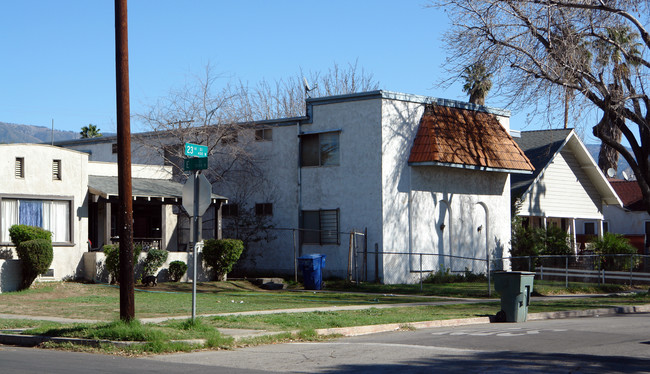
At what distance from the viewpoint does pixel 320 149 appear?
31703mm

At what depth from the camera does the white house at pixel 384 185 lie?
2995 centimetres

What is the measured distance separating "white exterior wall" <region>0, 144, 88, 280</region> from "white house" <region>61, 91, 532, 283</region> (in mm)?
7601

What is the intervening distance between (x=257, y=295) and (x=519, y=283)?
9.57 meters

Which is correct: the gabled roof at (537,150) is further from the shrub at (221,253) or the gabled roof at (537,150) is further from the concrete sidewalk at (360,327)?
the shrub at (221,253)

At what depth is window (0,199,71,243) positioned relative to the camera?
2559 cm

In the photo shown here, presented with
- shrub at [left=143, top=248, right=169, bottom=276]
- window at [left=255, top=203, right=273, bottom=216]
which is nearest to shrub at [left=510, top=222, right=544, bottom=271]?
window at [left=255, top=203, right=273, bottom=216]

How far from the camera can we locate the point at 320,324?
16.2 meters

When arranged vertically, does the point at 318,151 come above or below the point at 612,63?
below

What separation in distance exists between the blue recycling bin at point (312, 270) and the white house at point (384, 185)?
1869 mm

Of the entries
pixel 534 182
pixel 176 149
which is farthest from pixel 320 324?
pixel 534 182

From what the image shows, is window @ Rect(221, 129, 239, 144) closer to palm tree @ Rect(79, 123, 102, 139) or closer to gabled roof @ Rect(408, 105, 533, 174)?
gabled roof @ Rect(408, 105, 533, 174)

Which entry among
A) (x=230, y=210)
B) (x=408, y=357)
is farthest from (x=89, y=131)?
(x=408, y=357)

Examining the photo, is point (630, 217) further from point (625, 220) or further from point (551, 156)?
point (551, 156)

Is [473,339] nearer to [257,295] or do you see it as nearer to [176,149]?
[257,295]
